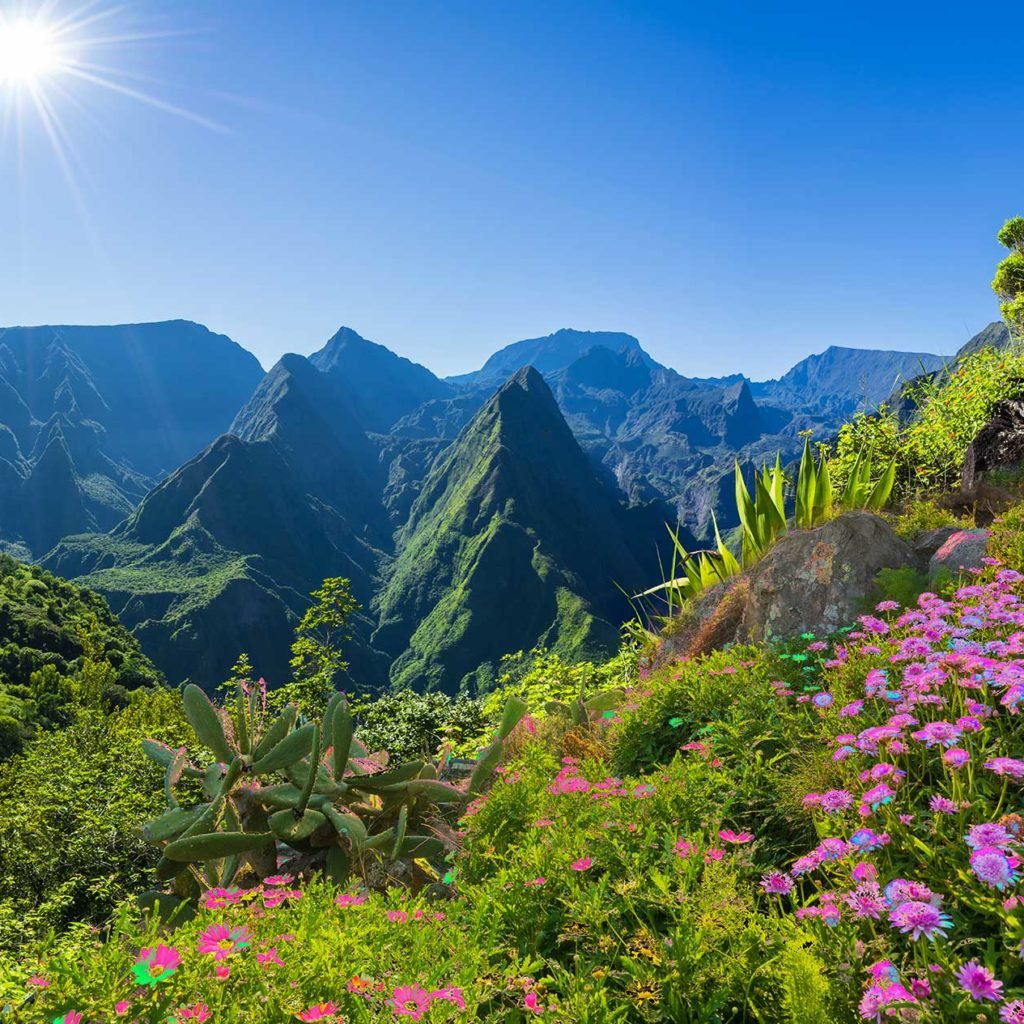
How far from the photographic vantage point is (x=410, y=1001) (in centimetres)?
147

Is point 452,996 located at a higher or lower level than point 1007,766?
lower

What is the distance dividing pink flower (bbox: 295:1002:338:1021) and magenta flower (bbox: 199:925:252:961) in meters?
0.22

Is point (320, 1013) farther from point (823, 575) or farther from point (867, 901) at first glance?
point (823, 575)

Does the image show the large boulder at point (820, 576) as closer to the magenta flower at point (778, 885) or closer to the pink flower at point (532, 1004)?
the magenta flower at point (778, 885)

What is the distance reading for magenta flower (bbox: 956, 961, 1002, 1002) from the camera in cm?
122

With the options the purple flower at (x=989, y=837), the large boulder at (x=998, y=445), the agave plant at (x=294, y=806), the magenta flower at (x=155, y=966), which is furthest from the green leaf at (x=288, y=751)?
the large boulder at (x=998, y=445)

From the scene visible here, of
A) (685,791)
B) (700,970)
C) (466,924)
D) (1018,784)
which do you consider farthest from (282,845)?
(1018,784)

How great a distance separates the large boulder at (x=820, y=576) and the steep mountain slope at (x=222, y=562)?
330 ft

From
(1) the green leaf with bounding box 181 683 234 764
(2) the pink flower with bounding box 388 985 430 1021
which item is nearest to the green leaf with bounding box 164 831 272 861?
(1) the green leaf with bounding box 181 683 234 764

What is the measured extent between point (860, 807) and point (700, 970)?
70cm

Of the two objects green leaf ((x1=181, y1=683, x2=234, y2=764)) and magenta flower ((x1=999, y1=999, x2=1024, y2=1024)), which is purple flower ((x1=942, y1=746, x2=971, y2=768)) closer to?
magenta flower ((x1=999, y1=999, x2=1024, y2=1024))

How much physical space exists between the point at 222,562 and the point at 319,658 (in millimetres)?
149691

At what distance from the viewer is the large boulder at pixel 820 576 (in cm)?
448

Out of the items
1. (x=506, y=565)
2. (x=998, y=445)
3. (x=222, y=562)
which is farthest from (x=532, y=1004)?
(x=222, y=562)
